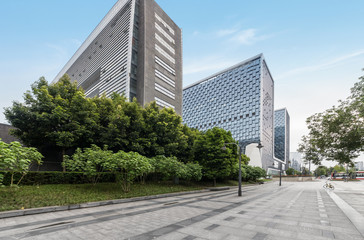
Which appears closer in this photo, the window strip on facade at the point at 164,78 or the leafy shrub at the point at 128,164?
the leafy shrub at the point at 128,164

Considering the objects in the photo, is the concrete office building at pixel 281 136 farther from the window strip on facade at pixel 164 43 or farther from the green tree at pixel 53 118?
the green tree at pixel 53 118

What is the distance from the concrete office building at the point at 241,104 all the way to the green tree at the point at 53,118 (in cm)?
7515

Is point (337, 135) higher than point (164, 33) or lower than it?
lower

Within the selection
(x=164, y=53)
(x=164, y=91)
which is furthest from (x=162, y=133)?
(x=164, y=53)

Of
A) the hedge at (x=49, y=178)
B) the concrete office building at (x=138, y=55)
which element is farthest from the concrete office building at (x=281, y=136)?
the hedge at (x=49, y=178)

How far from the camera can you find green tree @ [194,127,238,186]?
23281mm

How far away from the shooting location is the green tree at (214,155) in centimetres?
2328

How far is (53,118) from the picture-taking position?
16.0 metres

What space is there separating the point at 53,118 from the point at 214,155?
1733 centimetres

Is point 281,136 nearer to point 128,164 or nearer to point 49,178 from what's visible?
point 128,164

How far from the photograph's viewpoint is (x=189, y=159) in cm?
2467

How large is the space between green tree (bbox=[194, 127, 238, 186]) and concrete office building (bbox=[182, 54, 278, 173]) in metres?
61.9

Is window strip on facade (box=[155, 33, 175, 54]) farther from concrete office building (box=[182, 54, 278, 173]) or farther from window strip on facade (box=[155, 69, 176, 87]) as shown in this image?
concrete office building (box=[182, 54, 278, 173])

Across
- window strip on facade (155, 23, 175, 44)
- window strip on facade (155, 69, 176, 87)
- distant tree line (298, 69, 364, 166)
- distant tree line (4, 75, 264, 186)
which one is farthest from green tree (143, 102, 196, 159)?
window strip on facade (155, 23, 175, 44)
